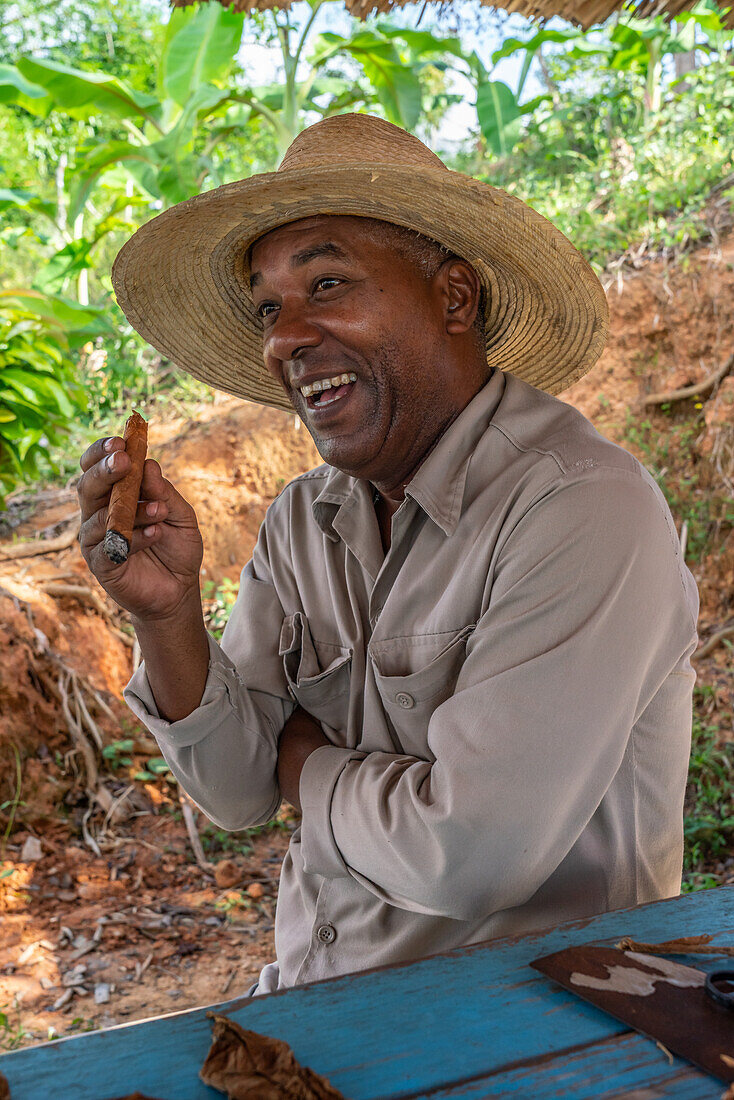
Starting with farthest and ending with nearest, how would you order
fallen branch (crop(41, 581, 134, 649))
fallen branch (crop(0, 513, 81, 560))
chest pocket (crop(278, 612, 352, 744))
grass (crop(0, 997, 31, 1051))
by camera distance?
fallen branch (crop(0, 513, 81, 560)) < fallen branch (crop(41, 581, 134, 649)) < grass (crop(0, 997, 31, 1051)) < chest pocket (crop(278, 612, 352, 744))

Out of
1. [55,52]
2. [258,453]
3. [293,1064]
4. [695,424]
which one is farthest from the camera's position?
[55,52]

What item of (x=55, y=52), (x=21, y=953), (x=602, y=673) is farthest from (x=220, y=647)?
(x=55, y=52)

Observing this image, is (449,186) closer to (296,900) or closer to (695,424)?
(296,900)

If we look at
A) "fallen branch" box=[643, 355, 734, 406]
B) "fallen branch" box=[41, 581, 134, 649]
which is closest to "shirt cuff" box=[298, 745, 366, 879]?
"fallen branch" box=[41, 581, 134, 649]

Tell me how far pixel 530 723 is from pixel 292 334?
0.83 metres

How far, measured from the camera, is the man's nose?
5.60 feet

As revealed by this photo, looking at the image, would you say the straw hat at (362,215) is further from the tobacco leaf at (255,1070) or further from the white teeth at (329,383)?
the tobacco leaf at (255,1070)

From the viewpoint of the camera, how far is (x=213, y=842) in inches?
162

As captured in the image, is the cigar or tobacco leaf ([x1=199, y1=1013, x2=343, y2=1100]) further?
the cigar

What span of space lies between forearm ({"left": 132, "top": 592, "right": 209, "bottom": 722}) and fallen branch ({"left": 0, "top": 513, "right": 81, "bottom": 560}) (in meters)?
3.27

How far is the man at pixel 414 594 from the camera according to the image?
1.33m

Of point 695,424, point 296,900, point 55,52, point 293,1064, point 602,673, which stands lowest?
point 296,900

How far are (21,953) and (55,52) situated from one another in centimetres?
1059

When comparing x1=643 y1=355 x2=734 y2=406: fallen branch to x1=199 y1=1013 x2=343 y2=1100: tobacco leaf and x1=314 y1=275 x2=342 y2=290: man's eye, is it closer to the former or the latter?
x1=314 y1=275 x2=342 y2=290: man's eye
